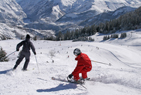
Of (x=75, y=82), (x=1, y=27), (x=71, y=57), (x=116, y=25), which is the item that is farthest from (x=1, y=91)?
(x=1, y=27)

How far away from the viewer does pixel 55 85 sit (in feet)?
15.0

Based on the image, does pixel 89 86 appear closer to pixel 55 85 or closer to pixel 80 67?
pixel 80 67

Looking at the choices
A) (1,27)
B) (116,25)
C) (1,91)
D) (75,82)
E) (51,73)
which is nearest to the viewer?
(1,91)

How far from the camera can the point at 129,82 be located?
4.46 metres

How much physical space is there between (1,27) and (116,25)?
7685 inches

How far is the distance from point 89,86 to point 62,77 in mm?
1405

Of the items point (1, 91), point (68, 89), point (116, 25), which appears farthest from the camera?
point (116, 25)

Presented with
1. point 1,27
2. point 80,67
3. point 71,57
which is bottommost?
point 71,57

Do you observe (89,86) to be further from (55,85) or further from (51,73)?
(51,73)

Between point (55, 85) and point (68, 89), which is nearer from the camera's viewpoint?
point (68, 89)

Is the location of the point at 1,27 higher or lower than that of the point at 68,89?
higher

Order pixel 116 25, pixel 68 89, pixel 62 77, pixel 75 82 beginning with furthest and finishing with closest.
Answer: pixel 116 25 < pixel 62 77 < pixel 75 82 < pixel 68 89

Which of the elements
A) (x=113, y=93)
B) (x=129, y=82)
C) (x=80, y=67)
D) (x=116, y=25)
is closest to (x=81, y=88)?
(x=80, y=67)

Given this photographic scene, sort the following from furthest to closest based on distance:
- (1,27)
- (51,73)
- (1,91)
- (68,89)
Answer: (1,27), (51,73), (68,89), (1,91)
